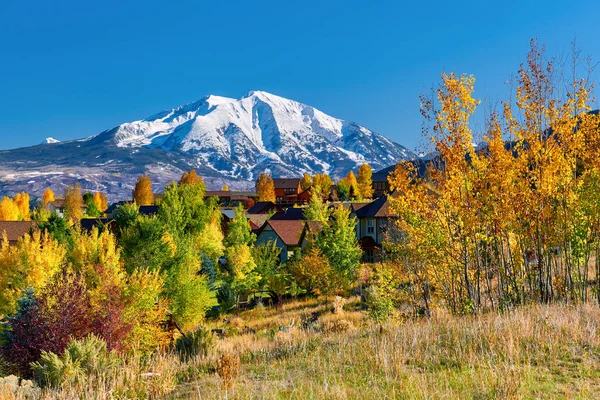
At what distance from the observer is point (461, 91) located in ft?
42.5

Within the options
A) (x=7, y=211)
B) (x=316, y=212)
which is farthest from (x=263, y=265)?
(x=7, y=211)

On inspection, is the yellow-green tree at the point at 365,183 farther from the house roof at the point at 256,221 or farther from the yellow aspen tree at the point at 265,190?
the house roof at the point at 256,221

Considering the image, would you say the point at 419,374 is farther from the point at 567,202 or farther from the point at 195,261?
the point at 195,261

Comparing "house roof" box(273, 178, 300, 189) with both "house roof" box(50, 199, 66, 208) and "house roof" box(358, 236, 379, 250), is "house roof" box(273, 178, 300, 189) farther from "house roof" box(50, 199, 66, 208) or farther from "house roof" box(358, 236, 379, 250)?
"house roof" box(358, 236, 379, 250)

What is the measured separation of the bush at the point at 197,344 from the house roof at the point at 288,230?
4468 centimetres

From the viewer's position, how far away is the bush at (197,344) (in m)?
11.1

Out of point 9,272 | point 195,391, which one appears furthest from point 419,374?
point 9,272

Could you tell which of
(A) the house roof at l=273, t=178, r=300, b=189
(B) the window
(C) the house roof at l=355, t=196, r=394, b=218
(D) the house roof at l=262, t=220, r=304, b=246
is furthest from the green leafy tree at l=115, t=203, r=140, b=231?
(A) the house roof at l=273, t=178, r=300, b=189

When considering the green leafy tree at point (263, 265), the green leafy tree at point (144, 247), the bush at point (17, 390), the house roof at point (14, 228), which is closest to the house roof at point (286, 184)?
the house roof at point (14, 228)

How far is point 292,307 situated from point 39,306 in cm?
2348

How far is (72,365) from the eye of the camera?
8688 millimetres

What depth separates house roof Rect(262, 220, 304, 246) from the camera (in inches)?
2280

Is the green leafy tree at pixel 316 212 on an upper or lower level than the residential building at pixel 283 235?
upper

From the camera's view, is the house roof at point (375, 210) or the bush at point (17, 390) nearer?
the bush at point (17, 390)
